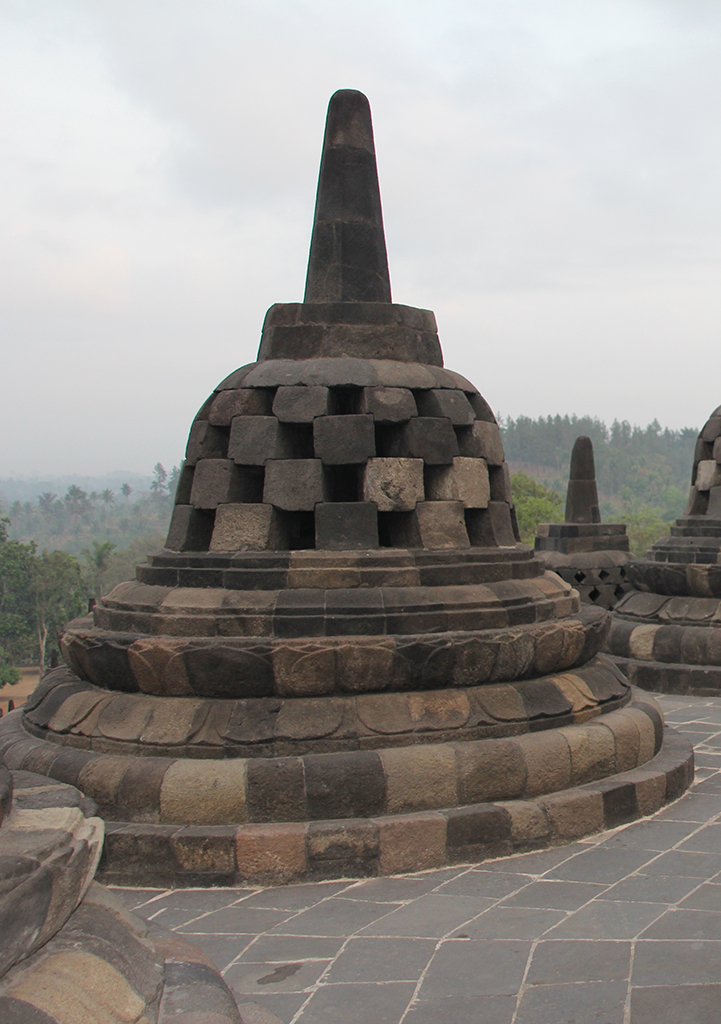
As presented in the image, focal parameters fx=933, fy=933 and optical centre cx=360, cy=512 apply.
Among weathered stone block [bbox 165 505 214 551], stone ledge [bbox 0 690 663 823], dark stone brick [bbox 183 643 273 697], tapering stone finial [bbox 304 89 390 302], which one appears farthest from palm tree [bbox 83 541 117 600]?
stone ledge [bbox 0 690 663 823]

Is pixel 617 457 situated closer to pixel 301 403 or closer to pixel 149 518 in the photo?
pixel 149 518

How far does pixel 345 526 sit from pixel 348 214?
2.47 m

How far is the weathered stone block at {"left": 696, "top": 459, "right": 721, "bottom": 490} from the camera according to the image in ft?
35.6

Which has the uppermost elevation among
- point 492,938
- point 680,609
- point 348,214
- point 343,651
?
point 348,214

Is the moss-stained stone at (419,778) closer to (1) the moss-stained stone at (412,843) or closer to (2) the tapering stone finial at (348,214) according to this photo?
(1) the moss-stained stone at (412,843)

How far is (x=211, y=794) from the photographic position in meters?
4.88

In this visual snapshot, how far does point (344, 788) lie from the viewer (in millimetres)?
4898

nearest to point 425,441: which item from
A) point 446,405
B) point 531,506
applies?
point 446,405

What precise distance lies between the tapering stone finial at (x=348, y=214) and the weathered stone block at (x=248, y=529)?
1748 millimetres

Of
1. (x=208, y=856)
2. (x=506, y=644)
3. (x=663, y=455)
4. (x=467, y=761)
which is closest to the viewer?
(x=208, y=856)

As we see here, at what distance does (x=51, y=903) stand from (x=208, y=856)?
2.31m

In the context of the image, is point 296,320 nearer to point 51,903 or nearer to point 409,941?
point 409,941

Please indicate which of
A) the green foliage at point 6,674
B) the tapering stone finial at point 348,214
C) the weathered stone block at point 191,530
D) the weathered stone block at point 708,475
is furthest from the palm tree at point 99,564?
the tapering stone finial at point 348,214

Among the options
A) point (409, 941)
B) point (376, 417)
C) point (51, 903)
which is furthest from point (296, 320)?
point (51, 903)
